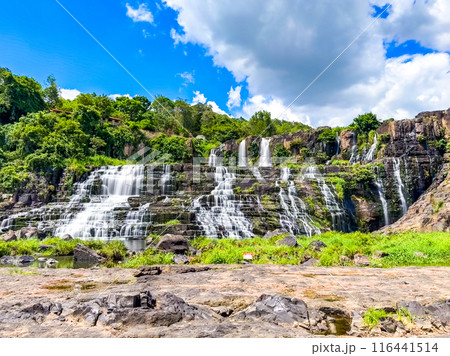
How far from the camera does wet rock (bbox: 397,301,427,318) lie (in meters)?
4.18

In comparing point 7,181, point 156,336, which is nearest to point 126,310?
point 156,336

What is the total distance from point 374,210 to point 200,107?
199 ft

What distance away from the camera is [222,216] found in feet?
73.7

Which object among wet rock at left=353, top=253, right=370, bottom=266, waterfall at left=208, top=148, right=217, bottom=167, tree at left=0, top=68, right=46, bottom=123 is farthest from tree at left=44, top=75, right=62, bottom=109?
wet rock at left=353, top=253, right=370, bottom=266

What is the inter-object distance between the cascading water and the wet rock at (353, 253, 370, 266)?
10082 mm

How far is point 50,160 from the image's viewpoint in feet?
97.0

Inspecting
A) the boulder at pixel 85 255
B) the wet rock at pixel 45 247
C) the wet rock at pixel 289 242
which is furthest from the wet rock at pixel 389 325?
the wet rock at pixel 45 247

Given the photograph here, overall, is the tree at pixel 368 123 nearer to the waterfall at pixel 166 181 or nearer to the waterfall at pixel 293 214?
the waterfall at pixel 293 214

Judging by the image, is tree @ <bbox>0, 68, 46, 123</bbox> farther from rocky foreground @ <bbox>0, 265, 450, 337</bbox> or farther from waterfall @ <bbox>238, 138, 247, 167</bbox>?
rocky foreground @ <bbox>0, 265, 450, 337</bbox>

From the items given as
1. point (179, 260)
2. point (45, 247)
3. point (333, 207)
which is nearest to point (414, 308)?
point (179, 260)

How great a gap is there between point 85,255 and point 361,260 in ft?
36.0

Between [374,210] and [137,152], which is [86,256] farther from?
[137,152]

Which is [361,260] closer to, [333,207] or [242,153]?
[333,207]

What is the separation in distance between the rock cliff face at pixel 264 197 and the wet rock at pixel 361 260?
10257mm
